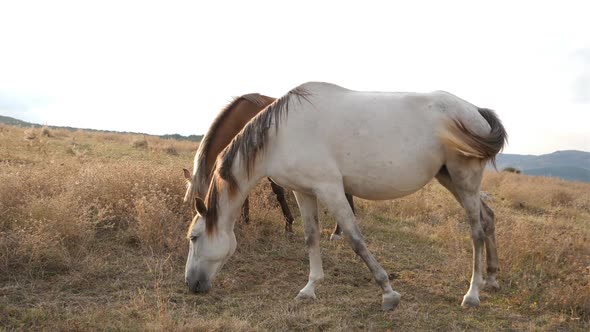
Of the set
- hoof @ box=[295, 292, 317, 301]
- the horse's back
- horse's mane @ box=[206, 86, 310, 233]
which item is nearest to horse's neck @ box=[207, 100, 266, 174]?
horse's mane @ box=[206, 86, 310, 233]

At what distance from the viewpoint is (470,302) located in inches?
160

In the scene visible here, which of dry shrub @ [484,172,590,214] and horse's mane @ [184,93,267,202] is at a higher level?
horse's mane @ [184,93,267,202]

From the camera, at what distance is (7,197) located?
16.6ft

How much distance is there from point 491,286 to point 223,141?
137 inches

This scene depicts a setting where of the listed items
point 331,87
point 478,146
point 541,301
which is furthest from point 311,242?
point 541,301

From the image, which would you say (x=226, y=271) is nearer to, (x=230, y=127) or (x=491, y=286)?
(x=230, y=127)

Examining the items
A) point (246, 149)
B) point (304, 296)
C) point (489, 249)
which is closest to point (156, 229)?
point (246, 149)

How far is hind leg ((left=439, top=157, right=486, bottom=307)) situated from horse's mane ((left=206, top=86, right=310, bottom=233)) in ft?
5.16

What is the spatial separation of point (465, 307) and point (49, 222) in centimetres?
434

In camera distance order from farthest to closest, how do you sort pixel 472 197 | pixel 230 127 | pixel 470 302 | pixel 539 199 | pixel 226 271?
pixel 539 199 → pixel 230 127 → pixel 226 271 → pixel 472 197 → pixel 470 302

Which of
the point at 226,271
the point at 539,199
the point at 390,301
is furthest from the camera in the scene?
the point at 539,199

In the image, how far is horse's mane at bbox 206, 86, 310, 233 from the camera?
3949 mm

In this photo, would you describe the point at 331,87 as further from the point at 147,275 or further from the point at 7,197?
the point at 7,197

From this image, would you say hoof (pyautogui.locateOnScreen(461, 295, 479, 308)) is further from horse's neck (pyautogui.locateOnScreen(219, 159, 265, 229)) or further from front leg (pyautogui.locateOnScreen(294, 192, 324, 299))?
horse's neck (pyautogui.locateOnScreen(219, 159, 265, 229))
